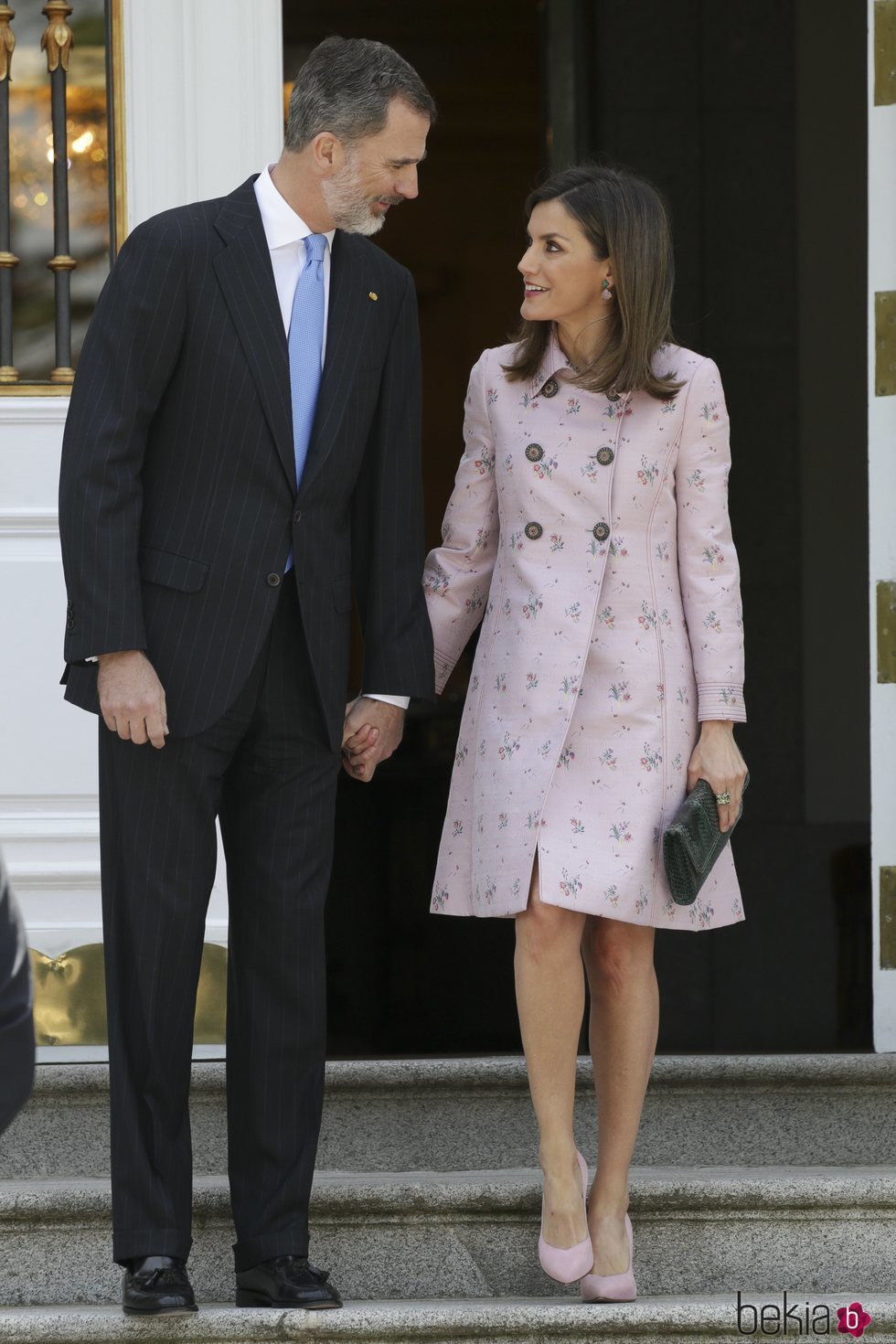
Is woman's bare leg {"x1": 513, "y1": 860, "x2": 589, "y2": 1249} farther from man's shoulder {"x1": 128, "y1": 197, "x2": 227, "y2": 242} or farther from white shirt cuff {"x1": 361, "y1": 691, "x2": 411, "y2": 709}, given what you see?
man's shoulder {"x1": 128, "y1": 197, "x2": 227, "y2": 242}

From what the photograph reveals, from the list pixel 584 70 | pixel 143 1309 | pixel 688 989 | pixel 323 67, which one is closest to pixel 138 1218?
pixel 143 1309

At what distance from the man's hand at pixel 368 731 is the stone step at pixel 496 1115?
0.75 m

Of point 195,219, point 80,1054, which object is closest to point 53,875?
point 80,1054

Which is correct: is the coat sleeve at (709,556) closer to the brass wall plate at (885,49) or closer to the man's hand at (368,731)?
the man's hand at (368,731)

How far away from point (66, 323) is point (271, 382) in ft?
3.62

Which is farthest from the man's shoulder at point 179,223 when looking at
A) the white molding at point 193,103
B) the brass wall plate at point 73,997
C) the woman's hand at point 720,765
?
the brass wall plate at point 73,997

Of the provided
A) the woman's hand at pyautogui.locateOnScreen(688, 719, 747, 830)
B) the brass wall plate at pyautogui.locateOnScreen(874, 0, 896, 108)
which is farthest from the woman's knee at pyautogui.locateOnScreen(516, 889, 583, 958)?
the brass wall plate at pyautogui.locateOnScreen(874, 0, 896, 108)

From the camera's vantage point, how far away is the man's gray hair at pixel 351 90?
2.62 m

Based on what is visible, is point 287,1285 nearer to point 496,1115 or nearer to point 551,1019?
point 551,1019

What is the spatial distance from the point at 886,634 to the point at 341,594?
138 centimetres

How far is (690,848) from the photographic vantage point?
2.65 metres

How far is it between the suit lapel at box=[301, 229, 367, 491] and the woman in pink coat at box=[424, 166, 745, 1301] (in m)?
0.26

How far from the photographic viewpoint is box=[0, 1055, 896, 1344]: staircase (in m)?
2.66

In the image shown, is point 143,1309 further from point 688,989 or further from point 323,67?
point 688,989
